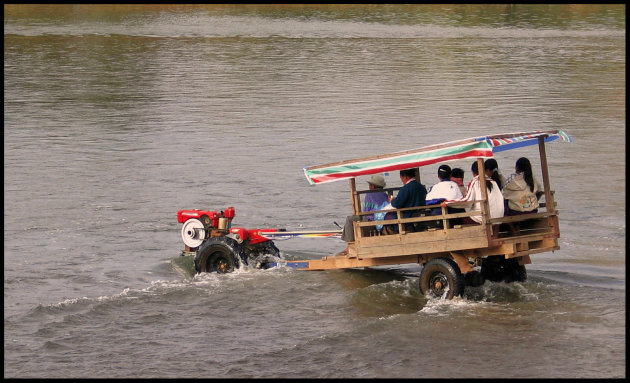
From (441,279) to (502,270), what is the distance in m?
1.15

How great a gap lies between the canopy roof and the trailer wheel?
3.73 ft

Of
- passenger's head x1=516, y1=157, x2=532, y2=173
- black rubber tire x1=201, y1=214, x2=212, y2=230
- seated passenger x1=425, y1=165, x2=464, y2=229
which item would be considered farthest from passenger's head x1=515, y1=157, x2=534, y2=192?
black rubber tire x1=201, y1=214, x2=212, y2=230

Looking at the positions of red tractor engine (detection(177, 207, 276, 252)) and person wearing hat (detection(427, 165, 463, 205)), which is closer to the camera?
person wearing hat (detection(427, 165, 463, 205))

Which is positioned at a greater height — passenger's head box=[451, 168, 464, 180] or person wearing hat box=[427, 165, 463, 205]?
passenger's head box=[451, 168, 464, 180]

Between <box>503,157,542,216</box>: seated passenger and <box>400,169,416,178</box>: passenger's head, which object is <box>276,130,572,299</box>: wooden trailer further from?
<box>400,169,416,178</box>: passenger's head

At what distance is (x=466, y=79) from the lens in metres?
33.7

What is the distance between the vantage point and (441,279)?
1262 centimetres

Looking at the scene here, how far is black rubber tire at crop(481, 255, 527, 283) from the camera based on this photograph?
525 inches

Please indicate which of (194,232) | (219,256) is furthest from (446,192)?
(194,232)

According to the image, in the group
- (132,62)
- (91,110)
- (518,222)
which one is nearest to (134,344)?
(518,222)

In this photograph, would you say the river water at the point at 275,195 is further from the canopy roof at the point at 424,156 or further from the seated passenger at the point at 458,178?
the canopy roof at the point at 424,156

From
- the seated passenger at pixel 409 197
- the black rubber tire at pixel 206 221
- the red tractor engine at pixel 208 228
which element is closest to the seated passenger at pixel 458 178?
the seated passenger at pixel 409 197

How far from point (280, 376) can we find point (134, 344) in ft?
6.15

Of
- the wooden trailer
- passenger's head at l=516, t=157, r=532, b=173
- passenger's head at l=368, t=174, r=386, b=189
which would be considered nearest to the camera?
the wooden trailer
